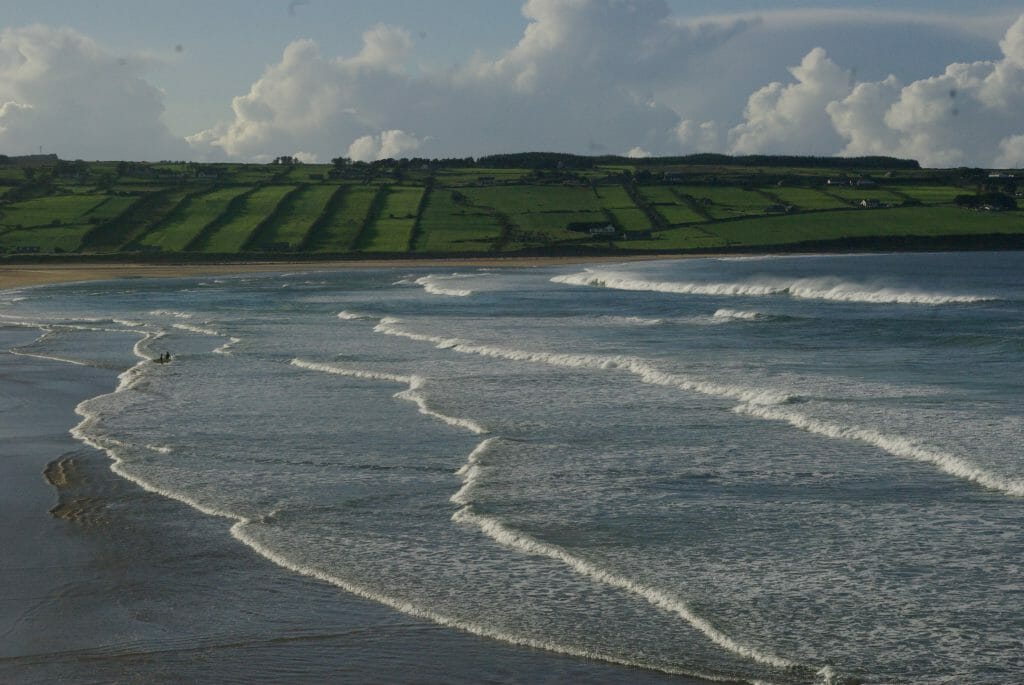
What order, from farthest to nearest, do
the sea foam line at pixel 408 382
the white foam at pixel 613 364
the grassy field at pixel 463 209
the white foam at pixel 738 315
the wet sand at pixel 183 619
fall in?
the grassy field at pixel 463 209 < the white foam at pixel 738 315 < the white foam at pixel 613 364 < the sea foam line at pixel 408 382 < the wet sand at pixel 183 619

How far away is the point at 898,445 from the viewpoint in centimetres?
1919

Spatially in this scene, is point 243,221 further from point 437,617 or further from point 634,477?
point 437,617

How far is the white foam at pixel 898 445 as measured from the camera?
16422 millimetres

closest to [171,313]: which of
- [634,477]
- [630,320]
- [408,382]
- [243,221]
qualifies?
[630,320]

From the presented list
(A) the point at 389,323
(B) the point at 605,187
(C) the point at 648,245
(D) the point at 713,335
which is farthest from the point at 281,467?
(B) the point at 605,187

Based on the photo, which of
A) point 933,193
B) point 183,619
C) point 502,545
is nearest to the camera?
point 183,619

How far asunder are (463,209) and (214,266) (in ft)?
97.2

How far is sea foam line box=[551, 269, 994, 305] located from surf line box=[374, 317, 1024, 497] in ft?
88.1

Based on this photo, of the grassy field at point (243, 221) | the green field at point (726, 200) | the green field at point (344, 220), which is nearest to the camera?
the grassy field at point (243, 221)

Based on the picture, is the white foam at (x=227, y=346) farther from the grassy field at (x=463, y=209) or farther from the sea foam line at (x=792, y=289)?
the grassy field at (x=463, y=209)

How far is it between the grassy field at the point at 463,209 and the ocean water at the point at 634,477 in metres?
67.3

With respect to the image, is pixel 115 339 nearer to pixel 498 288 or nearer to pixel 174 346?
pixel 174 346

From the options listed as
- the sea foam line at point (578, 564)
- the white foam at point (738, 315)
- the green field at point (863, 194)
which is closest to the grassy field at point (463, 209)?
the green field at point (863, 194)

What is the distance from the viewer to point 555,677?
10.2 meters
